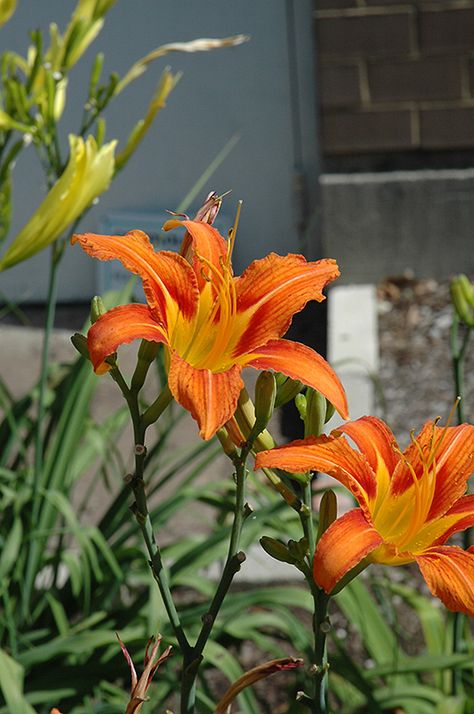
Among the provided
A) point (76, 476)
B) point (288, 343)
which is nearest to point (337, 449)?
point (288, 343)

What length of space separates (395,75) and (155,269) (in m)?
3.83

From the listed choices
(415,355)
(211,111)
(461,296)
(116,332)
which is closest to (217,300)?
(116,332)

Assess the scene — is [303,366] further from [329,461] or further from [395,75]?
[395,75]

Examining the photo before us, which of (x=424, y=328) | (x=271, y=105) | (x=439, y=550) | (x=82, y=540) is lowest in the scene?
(x=439, y=550)

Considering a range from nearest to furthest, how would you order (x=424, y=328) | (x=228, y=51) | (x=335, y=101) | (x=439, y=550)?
(x=439, y=550), (x=424, y=328), (x=335, y=101), (x=228, y=51)

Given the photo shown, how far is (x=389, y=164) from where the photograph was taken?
4.84 m

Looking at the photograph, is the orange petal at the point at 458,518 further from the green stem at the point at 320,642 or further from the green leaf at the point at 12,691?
the green leaf at the point at 12,691

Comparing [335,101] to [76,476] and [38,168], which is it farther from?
[76,476]

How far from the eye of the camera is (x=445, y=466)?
112 cm

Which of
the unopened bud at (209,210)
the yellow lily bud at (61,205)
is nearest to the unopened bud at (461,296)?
the yellow lily bud at (61,205)

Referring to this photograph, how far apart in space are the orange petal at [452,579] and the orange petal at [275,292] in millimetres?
262

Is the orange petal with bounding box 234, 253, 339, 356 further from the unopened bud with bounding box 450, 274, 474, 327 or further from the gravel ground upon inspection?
the gravel ground

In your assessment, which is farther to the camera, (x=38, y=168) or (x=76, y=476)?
(x=38, y=168)

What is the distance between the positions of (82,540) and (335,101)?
112 inches
